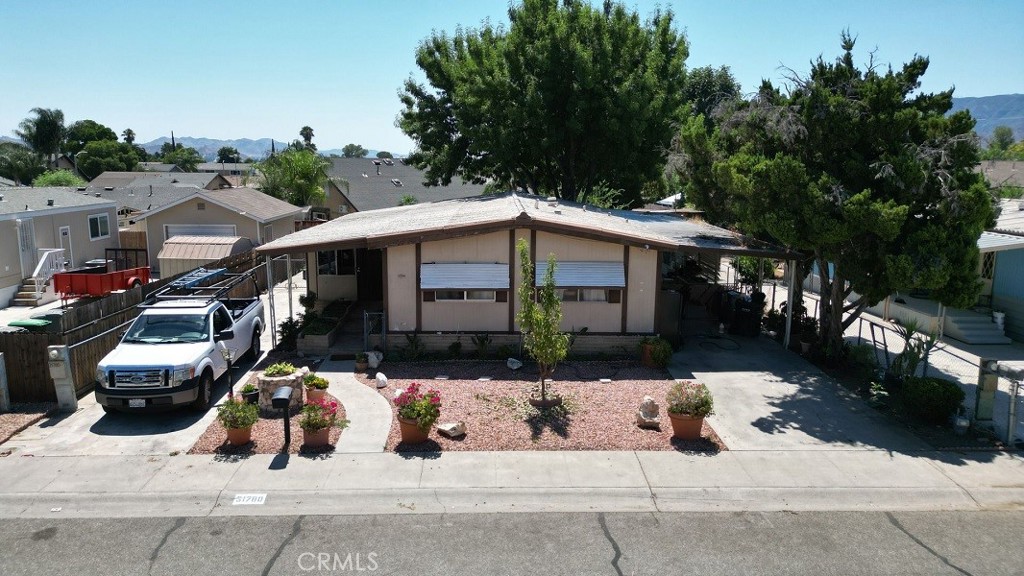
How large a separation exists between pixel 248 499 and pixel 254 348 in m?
7.52

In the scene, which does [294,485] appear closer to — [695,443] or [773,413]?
[695,443]

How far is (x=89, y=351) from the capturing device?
1372cm

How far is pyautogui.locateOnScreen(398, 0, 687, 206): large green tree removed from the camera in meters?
25.7

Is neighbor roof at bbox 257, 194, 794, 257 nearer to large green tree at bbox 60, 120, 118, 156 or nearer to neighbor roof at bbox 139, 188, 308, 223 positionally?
neighbor roof at bbox 139, 188, 308, 223

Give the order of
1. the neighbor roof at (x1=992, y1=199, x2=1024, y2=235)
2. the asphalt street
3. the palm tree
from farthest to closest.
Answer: the palm tree → the neighbor roof at (x1=992, y1=199, x2=1024, y2=235) → the asphalt street

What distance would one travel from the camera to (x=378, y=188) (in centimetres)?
4953

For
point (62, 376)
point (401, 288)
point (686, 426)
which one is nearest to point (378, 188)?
point (401, 288)

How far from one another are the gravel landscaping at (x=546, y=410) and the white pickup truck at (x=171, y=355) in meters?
3.09

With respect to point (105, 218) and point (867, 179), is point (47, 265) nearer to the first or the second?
point (105, 218)

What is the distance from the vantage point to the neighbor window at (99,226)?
97.5ft

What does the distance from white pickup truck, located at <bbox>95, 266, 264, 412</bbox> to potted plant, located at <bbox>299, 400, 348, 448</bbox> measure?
2.72m

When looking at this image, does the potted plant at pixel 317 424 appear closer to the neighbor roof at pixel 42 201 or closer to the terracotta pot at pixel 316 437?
the terracotta pot at pixel 316 437

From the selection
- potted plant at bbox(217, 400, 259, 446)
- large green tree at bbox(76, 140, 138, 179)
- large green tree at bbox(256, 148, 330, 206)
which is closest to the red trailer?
potted plant at bbox(217, 400, 259, 446)

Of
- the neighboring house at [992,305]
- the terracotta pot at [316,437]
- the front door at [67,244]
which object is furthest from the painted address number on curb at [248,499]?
the front door at [67,244]
